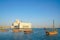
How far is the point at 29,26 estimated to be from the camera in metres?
18.8

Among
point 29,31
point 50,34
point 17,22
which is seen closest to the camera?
point 50,34

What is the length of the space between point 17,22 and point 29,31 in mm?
5938

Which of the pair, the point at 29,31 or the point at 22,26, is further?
the point at 22,26

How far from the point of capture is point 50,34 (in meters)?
13.3

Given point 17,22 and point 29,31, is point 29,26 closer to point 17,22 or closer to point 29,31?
point 29,31

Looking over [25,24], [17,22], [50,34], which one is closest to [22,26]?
[25,24]

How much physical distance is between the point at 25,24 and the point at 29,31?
2418mm

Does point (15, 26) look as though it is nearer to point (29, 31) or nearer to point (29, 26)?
point (29, 26)

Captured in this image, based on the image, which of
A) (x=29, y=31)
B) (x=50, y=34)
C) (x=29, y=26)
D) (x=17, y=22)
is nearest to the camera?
(x=50, y=34)

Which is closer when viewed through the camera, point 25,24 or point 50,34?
point 50,34

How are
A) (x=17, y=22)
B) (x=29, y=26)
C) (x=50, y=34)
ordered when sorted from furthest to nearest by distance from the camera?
(x=17, y=22), (x=29, y=26), (x=50, y=34)

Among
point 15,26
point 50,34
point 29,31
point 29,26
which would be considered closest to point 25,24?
point 29,26

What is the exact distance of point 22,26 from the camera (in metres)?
19.9

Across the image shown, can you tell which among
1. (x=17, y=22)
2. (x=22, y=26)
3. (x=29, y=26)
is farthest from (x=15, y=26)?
(x=29, y=26)
